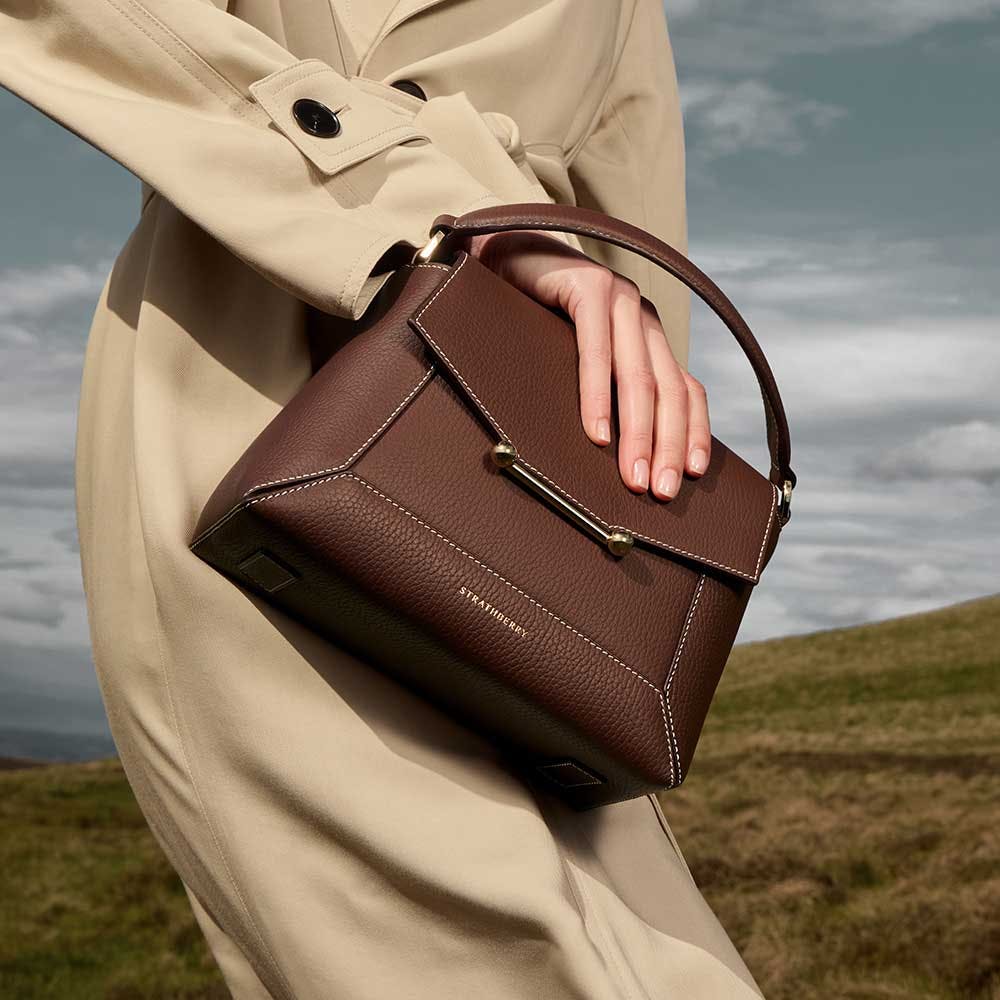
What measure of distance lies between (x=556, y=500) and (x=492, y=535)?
0.31ft

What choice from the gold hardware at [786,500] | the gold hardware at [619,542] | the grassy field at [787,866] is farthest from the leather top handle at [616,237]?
the grassy field at [787,866]

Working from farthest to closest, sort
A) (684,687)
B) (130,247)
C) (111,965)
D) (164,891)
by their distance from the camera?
(164,891), (111,965), (130,247), (684,687)

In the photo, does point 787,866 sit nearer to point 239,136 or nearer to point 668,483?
point 668,483

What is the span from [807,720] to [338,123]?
11.3m

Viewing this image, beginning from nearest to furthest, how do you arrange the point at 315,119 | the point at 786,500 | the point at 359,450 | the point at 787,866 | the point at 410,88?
the point at 359,450 < the point at 315,119 < the point at 786,500 < the point at 410,88 < the point at 787,866

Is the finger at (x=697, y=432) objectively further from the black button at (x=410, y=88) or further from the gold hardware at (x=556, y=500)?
the black button at (x=410, y=88)

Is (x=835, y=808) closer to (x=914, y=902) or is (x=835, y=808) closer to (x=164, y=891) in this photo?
(x=914, y=902)

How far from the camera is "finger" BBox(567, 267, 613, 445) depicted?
1.54 m

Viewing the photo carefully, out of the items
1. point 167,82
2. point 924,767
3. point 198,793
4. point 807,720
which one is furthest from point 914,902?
point 807,720

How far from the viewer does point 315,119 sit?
1658 millimetres

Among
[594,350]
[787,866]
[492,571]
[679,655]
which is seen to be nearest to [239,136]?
[594,350]

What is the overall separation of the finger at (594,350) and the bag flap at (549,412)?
0.02 metres

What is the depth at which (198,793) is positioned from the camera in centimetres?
164

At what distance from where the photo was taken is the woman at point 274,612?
5.08 ft
